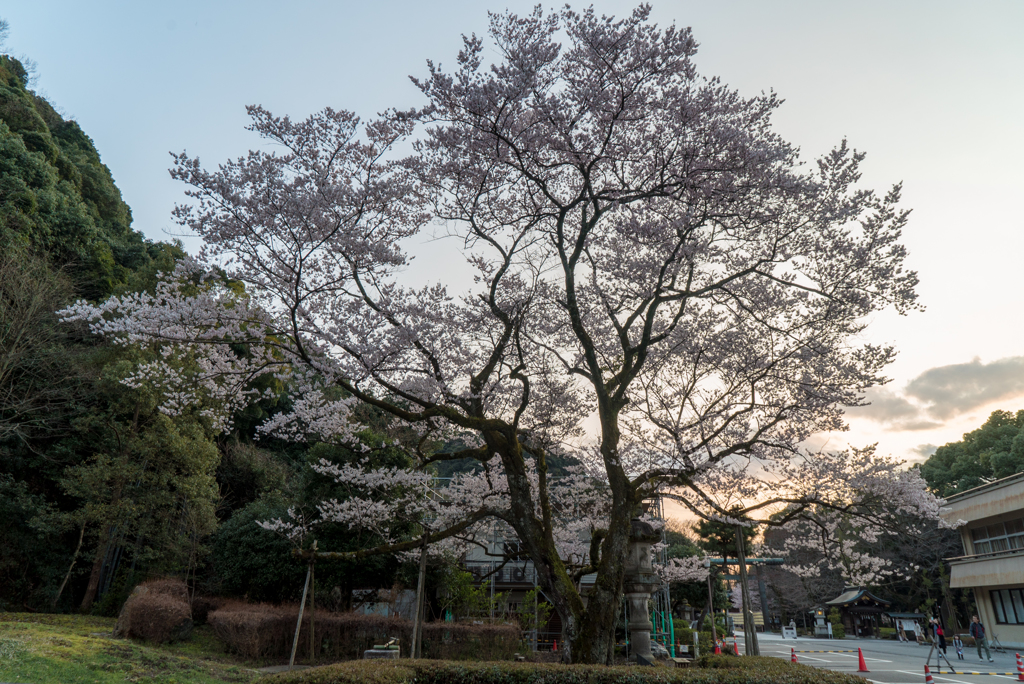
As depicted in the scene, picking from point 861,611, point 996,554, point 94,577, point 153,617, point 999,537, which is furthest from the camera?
point 861,611

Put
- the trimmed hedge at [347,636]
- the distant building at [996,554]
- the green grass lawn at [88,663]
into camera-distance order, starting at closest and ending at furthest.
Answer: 1. the green grass lawn at [88,663]
2. the trimmed hedge at [347,636]
3. the distant building at [996,554]

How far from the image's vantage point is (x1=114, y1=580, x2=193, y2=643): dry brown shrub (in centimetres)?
1207

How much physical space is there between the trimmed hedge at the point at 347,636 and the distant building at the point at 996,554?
21691mm

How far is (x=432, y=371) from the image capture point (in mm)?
9227

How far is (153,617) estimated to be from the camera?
12.4m

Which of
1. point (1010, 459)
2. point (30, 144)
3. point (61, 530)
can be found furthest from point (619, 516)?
point (1010, 459)

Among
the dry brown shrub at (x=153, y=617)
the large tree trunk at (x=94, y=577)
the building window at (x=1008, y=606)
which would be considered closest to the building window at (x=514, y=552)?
the dry brown shrub at (x=153, y=617)

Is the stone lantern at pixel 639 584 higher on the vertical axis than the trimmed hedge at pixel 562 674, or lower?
higher

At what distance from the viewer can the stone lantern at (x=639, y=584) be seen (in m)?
11.0

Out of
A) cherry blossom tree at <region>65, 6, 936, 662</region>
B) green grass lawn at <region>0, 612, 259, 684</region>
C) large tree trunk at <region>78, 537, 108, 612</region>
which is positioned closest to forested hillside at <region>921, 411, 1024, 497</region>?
cherry blossom tree at <region>65, 6, 936, 662</region>

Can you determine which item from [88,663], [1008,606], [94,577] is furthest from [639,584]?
[1008,606]

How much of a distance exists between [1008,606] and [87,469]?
35.2m

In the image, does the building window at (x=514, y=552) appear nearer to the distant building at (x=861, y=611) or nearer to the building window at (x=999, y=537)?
the building window at (x=999, y=537)

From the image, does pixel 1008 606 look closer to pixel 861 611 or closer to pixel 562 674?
pixel 861 611
